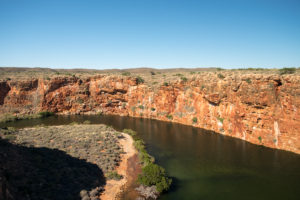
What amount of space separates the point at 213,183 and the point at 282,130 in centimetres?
1321

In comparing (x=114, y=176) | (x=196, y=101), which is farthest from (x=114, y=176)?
(x=196, y=101)

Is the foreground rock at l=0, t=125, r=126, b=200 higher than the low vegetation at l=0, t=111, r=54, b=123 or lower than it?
higher

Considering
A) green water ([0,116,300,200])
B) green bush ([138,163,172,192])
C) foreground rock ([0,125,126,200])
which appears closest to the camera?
foreground rock ([0,125,126,200])

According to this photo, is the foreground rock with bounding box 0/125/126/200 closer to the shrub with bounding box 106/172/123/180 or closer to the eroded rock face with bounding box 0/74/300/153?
the shrub with bounding box 106/172/123/180

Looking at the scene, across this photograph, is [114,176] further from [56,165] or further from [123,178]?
[56,165]

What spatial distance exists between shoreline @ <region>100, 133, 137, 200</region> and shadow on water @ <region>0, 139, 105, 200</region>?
90 cm

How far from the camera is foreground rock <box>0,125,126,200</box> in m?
12.2

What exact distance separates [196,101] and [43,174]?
2769cm

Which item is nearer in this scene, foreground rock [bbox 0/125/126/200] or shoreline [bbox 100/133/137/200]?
foreground rock [bbox 0/125/126/200]

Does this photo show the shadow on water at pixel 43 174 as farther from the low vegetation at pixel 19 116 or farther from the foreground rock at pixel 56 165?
the low vegetation at pixel 19 116

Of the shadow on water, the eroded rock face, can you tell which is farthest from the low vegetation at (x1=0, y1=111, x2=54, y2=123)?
the shadow on water

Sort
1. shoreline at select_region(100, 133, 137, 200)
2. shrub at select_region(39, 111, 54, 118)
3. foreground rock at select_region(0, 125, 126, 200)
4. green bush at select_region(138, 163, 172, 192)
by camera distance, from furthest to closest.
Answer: shrub at select_region(39, 111, 54, 118) → green bush at select_region(138, 163, 172, 192) → shoreline at select_region(100, 133, 137, 200) → foreground rock at select_region(0, 125, 126, 200)

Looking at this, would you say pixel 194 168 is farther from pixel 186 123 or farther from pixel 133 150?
pixel 186 123

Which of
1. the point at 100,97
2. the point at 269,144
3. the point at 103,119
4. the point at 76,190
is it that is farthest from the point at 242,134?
the point at 100,97
